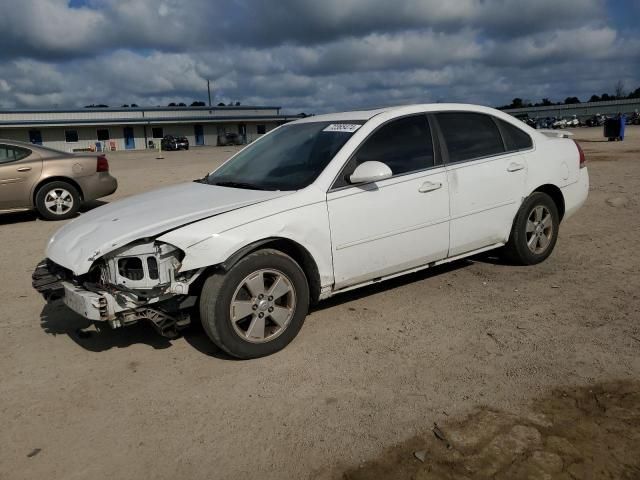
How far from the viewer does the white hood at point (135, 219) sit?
364 centimetres

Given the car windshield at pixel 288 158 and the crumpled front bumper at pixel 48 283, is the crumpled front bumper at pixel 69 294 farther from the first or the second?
the car windshield at pixel 288 158

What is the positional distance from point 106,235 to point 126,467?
157cm

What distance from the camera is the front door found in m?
4.19

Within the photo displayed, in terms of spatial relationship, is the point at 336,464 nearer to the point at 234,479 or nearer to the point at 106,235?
the point at 234,479

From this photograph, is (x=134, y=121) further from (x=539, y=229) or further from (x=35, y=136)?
(x=539, y=229)

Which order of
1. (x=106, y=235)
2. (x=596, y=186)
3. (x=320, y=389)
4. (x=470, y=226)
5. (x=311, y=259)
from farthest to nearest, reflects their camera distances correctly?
(x=596, y=186) < (x=470, y=226) < (x=311, y=259) < (x=106, y=235) < (x=320, y=389)

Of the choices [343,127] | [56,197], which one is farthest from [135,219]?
[56,197]

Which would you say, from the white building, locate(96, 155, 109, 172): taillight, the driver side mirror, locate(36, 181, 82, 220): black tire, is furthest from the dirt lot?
the white building

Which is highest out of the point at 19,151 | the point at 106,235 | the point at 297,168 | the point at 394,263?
the point at 19,151

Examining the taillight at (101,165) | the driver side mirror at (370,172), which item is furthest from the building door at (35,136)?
the driver side mirror at (370,172)

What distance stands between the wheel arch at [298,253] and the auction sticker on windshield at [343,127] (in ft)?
3.62

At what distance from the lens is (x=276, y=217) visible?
386 centimetres

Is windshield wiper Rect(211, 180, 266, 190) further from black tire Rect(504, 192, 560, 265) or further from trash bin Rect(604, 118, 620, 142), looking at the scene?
trash bin Rect(604, 118, 620, 142)

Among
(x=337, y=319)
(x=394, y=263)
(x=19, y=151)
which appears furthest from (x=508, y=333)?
(x=19, y=151)
